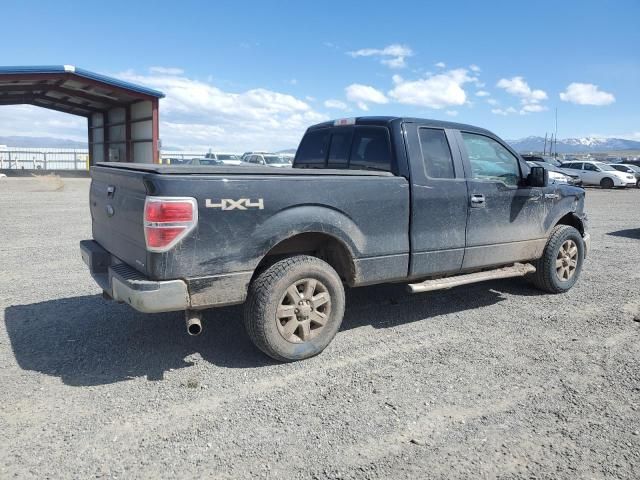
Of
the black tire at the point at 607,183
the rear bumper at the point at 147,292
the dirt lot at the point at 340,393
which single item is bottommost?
the dirt lot at the point at 340,393

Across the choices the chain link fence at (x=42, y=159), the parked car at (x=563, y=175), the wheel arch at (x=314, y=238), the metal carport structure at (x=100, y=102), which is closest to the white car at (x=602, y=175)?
the parked car at (x=563, y=175)

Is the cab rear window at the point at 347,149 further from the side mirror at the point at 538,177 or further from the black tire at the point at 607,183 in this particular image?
the black tire at the point at 607,183

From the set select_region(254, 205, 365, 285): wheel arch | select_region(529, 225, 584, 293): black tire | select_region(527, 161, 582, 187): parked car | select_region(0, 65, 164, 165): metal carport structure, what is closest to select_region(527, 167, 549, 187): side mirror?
select_region(529, 225, 584, 293): black tire

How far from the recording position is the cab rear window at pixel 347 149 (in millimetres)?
5012

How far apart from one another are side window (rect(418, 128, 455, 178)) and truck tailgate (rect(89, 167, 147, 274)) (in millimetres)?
2591

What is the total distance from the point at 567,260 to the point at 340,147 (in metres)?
3.15

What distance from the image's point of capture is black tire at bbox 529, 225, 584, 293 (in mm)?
6172

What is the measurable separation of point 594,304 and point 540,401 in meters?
2.88

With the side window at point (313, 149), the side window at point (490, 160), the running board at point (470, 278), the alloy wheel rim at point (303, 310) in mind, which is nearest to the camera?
the alloy wheel rim at point (303, 310)

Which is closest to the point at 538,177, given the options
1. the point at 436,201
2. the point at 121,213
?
the point at 436,201

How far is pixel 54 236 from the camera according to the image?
1008 cm

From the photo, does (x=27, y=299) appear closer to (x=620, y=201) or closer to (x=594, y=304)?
(x=594, y=304)

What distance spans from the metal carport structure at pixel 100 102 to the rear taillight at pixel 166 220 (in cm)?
2454

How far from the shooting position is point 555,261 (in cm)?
625
